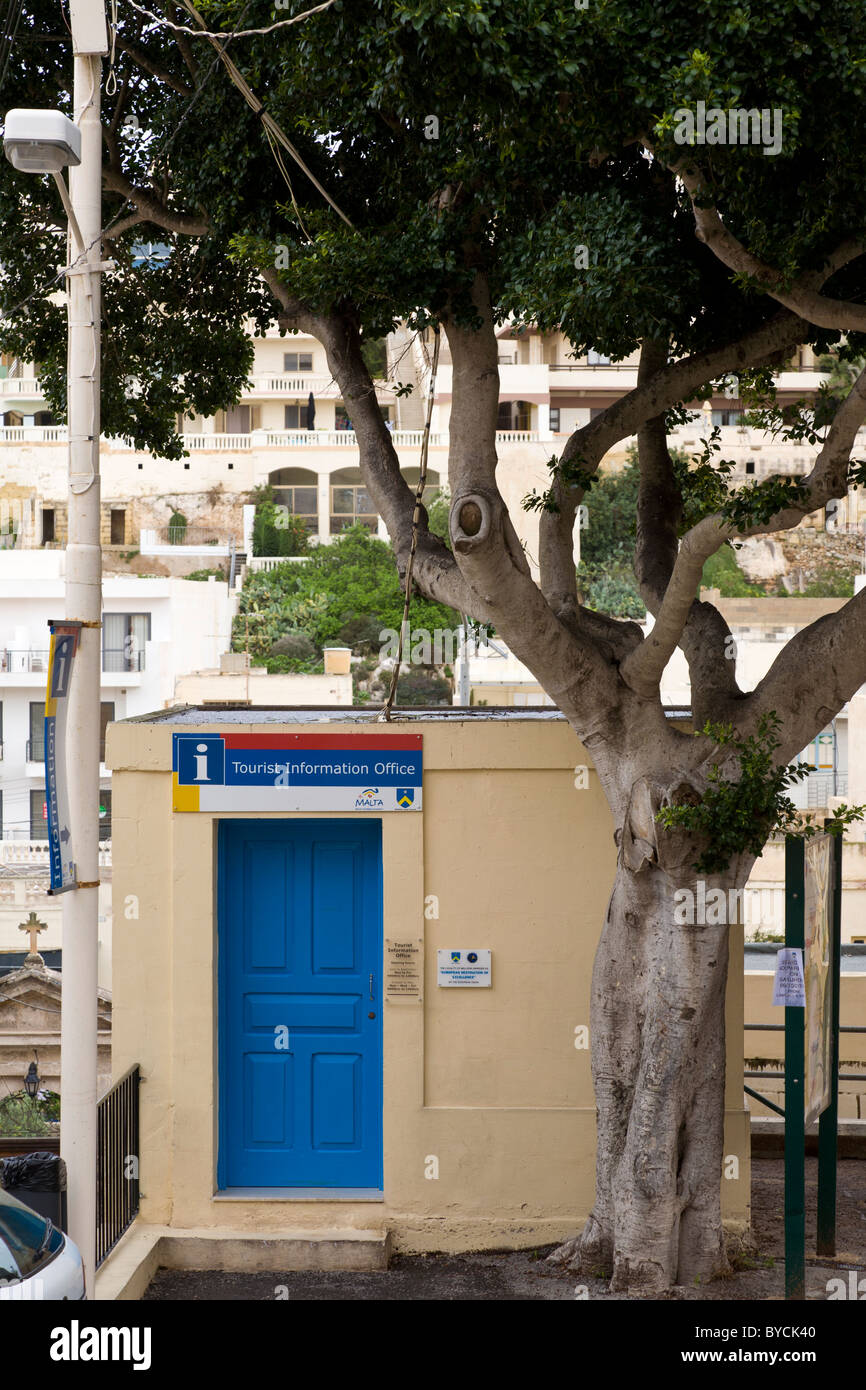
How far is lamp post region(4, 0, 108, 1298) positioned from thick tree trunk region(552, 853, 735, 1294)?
2944 millimetres

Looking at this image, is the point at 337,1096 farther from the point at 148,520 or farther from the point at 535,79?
the point at 148,520

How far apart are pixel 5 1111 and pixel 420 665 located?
31.9 metres

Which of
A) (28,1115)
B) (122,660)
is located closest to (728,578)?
(122,660)

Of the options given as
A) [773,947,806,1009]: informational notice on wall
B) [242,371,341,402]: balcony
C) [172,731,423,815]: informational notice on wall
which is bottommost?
[773,947,806,1009]: informational notice on wall

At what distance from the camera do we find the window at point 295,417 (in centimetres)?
6722

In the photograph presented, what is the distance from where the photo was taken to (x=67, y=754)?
6227 millimetres

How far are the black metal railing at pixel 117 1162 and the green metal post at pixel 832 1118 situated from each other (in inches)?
161

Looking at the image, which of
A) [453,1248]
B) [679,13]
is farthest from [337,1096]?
[679,13]

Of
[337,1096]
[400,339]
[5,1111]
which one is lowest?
[5,1111]

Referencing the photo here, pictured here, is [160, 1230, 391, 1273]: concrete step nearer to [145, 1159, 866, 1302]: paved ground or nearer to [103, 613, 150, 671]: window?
[145, 1159, 866, 1302]: paved ground

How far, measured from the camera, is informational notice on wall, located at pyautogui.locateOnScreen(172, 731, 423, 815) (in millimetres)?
8367

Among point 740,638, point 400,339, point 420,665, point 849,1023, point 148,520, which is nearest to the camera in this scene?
point 849,1023

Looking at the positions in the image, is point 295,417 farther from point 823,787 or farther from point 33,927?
point 33,927

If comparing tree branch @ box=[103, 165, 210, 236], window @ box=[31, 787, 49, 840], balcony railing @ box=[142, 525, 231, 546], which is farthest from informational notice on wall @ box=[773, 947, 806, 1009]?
balcony railing @ box=[142, 525, 231, 546]
